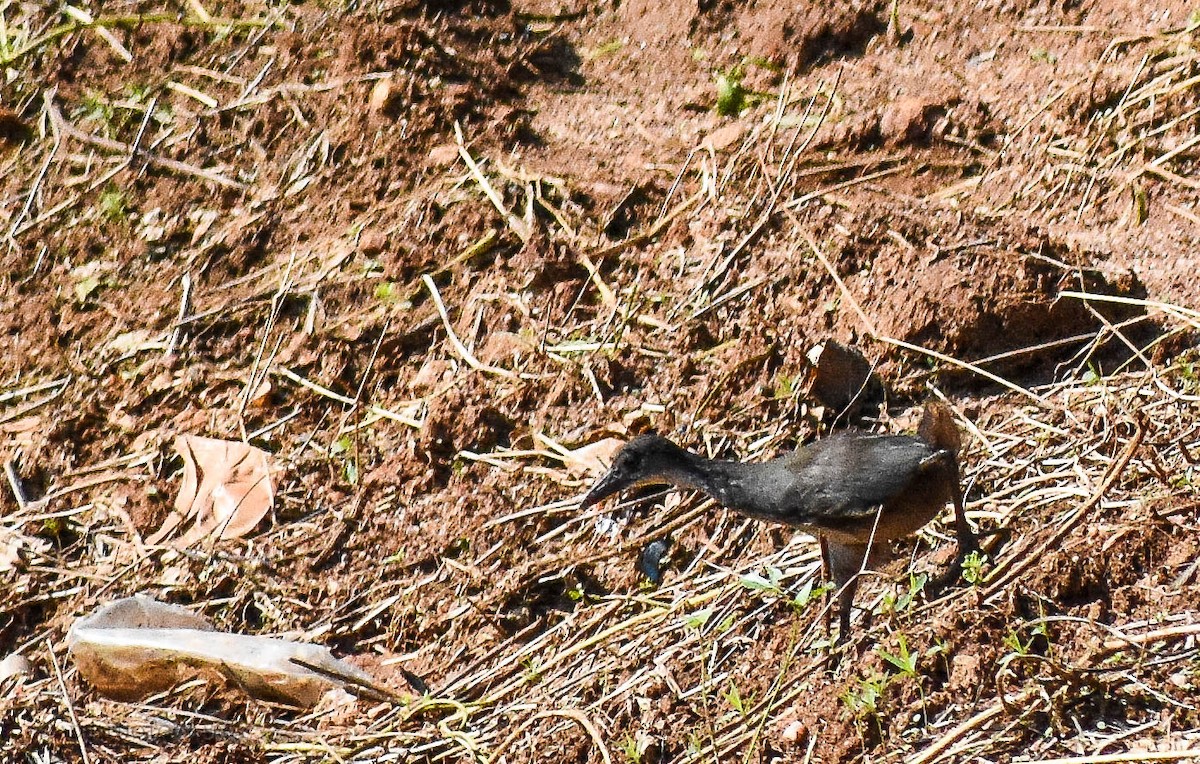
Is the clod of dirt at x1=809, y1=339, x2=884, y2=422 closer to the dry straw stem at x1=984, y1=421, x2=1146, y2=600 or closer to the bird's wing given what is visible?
the bird's wing

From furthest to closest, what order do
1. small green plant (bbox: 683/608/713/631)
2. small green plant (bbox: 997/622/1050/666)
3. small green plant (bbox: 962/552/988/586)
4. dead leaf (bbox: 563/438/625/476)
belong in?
dead leaf (bbox: 563/438/625/476), small green plant (bbox: 683/608/713/631), small green plant (bbox: 962/552/988/586), small green plant (bbox: 997/622/1050/666)

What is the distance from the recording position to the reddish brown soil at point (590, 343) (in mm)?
4625

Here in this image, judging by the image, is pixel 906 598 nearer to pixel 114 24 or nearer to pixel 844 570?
pixel 844 570

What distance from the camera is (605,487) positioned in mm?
5109

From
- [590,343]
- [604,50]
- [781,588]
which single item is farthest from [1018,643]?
[604,50]

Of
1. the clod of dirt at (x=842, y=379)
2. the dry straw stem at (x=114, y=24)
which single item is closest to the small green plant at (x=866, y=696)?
the clod of dirt at (x=842, y=379)

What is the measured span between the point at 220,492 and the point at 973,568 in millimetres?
3402

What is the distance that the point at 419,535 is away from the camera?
591 cm

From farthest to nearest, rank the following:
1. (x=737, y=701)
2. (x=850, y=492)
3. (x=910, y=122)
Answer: (x=910, y=122) < (x=850, y=492) < (x=737, y=701)

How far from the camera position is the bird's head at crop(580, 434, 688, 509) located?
502cm

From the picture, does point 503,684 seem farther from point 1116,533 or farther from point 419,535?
point 1116,533

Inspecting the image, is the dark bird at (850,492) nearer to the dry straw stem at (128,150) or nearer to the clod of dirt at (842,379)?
the clod of dirt at (842,379)

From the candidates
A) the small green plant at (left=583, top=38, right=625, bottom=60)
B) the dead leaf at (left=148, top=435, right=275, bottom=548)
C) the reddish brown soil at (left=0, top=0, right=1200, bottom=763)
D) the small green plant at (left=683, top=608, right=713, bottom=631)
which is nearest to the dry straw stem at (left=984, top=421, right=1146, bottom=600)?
the reddish brown soil at (left=0, top=0, right=1200, bottom=763)

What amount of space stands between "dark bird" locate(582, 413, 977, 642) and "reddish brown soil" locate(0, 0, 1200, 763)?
0.21 meters
